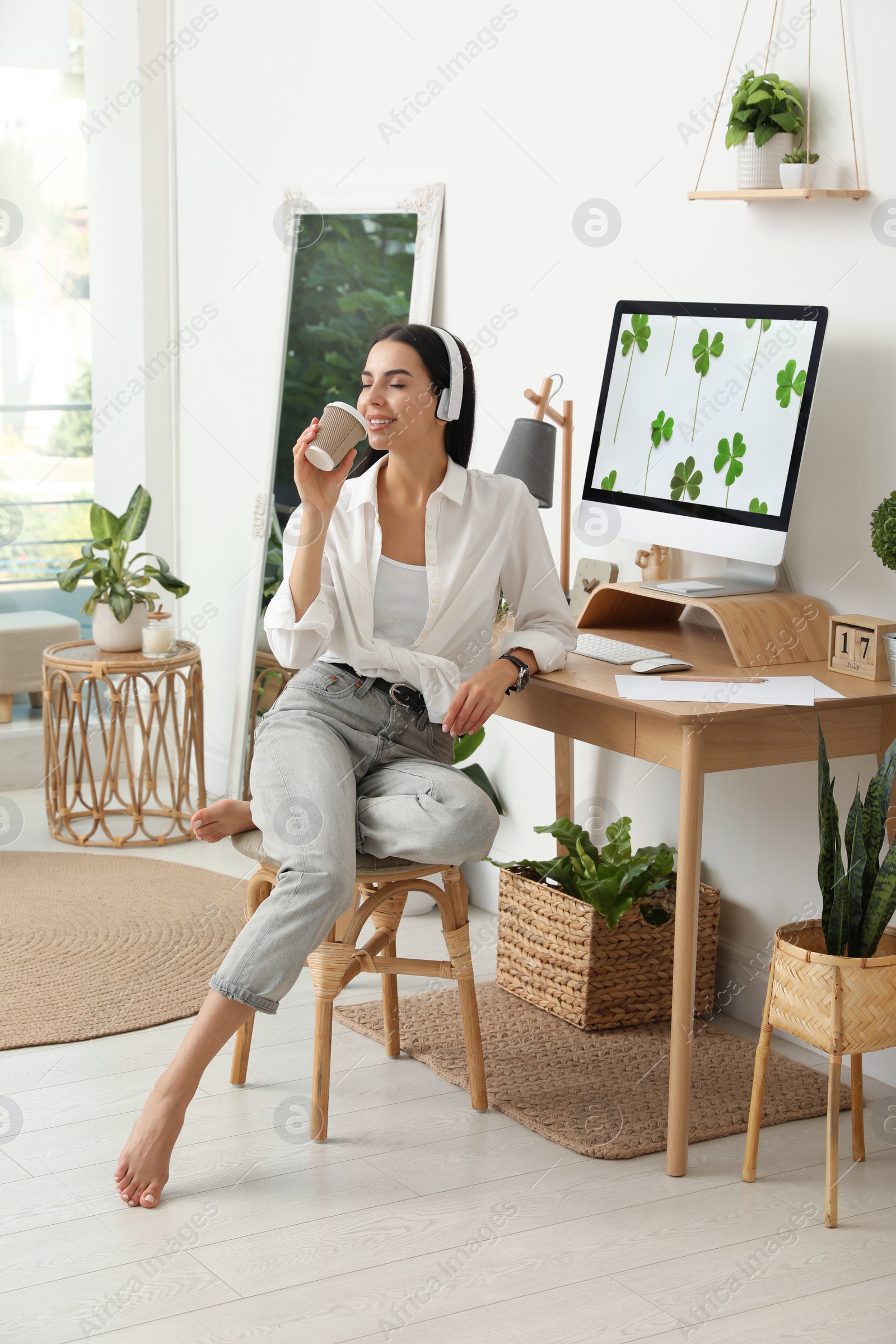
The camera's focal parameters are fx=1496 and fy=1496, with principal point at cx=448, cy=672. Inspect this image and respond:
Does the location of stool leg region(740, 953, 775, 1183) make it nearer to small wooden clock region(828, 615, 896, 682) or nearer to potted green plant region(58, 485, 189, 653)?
small wooden clock region(828, 615, 896, 682)

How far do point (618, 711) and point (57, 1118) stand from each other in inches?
46.5

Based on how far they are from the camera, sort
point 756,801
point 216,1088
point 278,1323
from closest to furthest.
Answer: point 278,1323 → point 216,1088 → point 756,801

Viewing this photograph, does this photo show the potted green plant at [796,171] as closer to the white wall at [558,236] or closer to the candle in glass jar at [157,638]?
the white wall at [558,236]

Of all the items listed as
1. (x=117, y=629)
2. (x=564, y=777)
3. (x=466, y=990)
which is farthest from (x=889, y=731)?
(x=117, y=629)

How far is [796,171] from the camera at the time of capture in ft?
8.63

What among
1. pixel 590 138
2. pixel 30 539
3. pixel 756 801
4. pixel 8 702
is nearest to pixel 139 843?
pixel 8 702

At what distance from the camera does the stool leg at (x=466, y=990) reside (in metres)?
2.58

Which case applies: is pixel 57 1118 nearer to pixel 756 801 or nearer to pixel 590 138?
pixel 756 801

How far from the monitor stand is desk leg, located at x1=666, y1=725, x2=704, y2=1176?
0.51 meters

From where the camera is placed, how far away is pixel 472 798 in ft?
7.98

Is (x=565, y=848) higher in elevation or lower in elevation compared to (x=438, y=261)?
lower

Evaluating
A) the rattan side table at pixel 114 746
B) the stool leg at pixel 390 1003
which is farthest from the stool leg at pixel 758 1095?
the rattan side table at pixel 114 746

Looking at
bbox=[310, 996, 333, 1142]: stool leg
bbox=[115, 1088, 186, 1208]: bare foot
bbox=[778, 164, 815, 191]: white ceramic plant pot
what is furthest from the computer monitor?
bbox=[115, 1088, 186, 1208]: bare foot

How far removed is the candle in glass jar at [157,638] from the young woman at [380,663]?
5.21 ft
